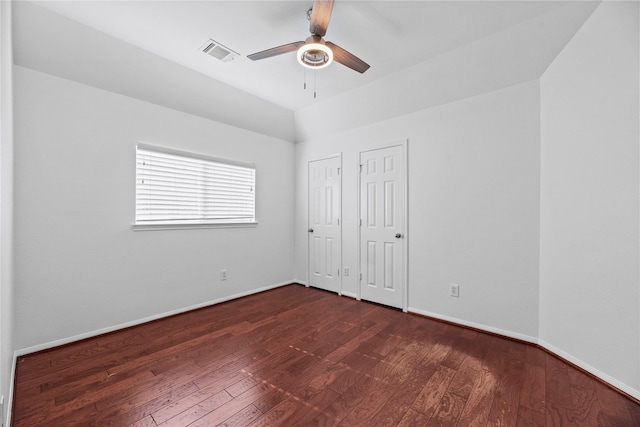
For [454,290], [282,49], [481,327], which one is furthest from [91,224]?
[481,327]

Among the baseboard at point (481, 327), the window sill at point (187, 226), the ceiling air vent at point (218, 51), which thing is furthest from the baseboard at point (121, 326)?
the ceiling air vent at point (218, 51)

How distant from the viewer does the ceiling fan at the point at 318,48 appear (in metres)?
1.92

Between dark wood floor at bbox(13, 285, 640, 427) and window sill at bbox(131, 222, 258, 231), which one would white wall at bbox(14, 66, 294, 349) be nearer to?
window sill at bbox(131, 222, 258, 231)

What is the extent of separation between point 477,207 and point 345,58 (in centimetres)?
208

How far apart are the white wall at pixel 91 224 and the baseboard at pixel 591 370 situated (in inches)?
147

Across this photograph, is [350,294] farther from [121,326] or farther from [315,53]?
[315,53]

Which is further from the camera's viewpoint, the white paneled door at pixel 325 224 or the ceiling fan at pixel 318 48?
the white paneled door at pixel 325 224

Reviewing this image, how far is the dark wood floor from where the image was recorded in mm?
1678

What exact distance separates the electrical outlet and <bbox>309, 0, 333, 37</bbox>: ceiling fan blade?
290cm

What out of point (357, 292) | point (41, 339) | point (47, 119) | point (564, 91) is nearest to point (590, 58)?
point (564, 91)

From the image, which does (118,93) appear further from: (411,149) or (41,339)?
(411,149)

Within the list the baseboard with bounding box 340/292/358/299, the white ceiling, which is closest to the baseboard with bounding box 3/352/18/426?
the white ceiling

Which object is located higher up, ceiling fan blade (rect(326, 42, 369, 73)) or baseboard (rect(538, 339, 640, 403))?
ceiling fan blade (rect(326, 42, 369, 73))

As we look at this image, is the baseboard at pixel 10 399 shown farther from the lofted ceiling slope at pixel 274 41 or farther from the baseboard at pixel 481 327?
the baseboard at pixel 481 327
